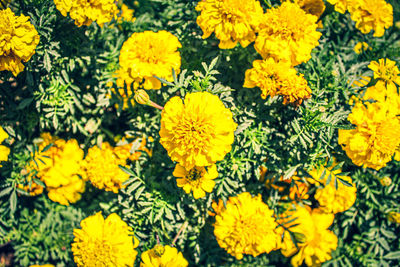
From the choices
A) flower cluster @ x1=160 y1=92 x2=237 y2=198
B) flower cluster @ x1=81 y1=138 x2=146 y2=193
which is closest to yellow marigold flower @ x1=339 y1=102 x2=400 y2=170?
flower cluster @ x1=160 y1=92 x2=237 y2=198

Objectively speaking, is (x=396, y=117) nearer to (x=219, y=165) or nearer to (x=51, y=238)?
(x=219, y=165)

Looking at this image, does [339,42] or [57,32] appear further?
[339,42]

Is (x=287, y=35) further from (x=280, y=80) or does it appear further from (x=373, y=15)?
(x=373, y=15)

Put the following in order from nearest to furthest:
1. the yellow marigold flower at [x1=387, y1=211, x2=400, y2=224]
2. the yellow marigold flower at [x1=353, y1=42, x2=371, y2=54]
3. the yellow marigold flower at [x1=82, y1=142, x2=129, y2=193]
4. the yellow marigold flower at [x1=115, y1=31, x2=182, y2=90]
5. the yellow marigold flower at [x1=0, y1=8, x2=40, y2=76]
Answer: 1. the yellow marigold flower at [x1=0, y1=8, x2=40, y2=76]
2. the yellow marigold flower at [x1=115, y1=31, x2=182, y2=90]
3. the yellow marigold flower at [x1=82, y1=142, x2=129, y2=193]
4. the yellow marigold flower at [x1=387, y1=211, x2=400, y2=224]
5. the yellow marigold flower at [x1=353, y1=42, x2=371, y2=54]

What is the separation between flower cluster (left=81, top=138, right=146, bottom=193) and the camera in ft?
6.73

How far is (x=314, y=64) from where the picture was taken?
6.93ft

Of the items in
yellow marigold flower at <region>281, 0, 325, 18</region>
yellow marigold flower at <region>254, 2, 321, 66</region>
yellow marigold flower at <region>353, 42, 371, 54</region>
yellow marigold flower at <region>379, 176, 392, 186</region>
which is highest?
yellow marigold flower at <region>281, 0, 325, 18</region>

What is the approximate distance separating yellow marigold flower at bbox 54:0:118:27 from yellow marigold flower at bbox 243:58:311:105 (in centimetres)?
96

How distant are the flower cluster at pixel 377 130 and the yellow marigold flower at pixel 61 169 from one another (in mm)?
1804

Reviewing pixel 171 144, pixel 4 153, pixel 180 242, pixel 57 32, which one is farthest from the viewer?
pixel 180 242

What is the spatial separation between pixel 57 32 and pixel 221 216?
1.65 metres

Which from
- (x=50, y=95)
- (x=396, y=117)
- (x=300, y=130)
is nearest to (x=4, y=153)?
(x=50, y=95)

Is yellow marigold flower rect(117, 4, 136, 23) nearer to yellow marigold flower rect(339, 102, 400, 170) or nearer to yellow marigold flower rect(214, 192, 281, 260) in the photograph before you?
yellow marigold flower rect(214, 192, 281, 260)

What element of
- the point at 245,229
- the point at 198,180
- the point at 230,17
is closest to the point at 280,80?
the point at 230,17
